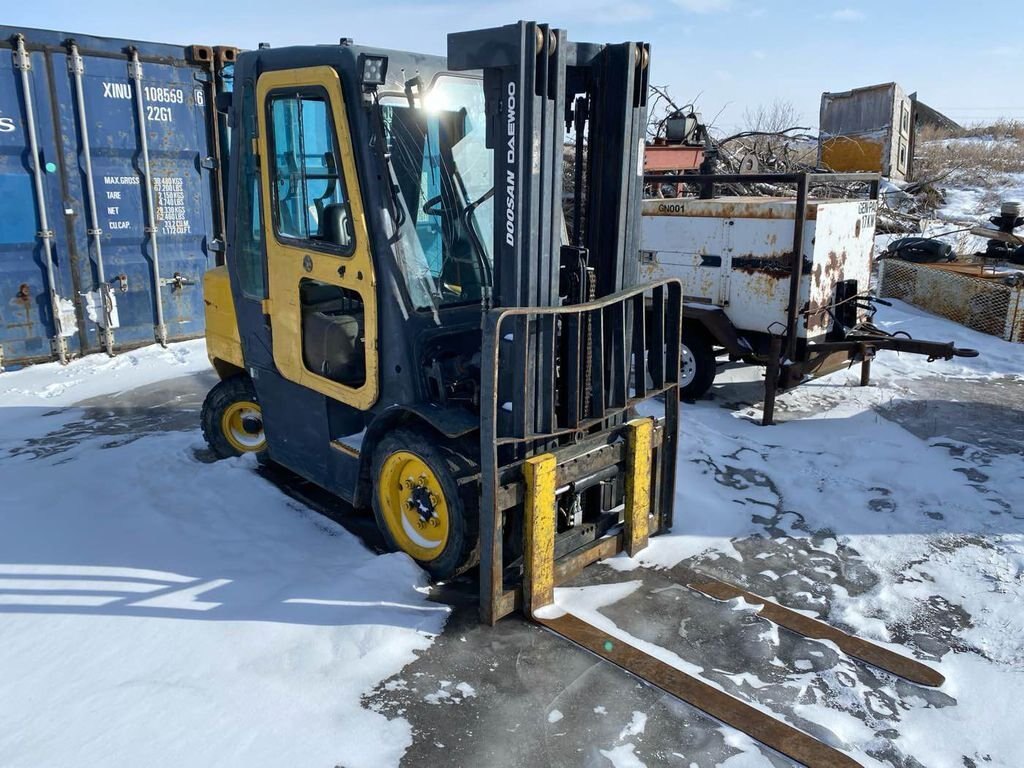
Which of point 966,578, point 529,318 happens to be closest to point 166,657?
point 529,318

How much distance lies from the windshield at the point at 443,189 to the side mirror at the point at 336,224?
348 mm

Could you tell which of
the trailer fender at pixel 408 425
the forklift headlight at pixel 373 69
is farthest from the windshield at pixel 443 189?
the trailer fender at pixel 408 425

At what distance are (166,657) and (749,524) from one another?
3.35 m

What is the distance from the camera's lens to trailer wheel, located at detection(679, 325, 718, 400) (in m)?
7.73

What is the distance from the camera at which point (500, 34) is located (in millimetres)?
3604

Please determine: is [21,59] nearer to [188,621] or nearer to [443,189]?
[443,189]

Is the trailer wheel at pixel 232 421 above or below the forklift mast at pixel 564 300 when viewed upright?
below

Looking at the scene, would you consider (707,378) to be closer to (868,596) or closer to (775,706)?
(868,596)

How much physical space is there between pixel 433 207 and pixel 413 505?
A: 5.00 ft

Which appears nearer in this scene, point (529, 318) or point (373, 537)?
point (529, 318)

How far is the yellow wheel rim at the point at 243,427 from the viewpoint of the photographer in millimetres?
5855

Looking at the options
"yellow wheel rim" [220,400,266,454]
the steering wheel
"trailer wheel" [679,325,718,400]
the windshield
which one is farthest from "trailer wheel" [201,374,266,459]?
"trailer wheel" [679,325,718,400]

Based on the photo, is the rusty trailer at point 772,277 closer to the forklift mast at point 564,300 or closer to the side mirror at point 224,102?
the forklift mast at point 564,300

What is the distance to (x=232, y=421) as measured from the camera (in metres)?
5.95
